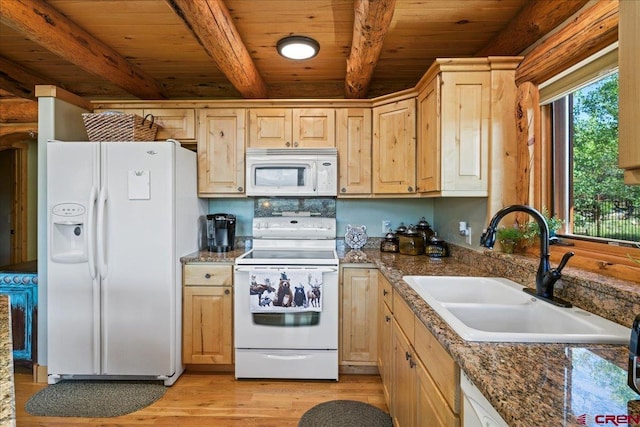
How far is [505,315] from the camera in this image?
135 centimetres

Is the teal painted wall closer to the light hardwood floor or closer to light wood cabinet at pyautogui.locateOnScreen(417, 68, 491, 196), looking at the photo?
light wood cabinet at pyautogui.locateOnScreen(417, 68, 491, 196)

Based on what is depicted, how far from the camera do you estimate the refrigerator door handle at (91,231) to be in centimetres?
220

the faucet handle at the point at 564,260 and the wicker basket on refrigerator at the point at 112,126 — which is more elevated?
the wicker basket on refrigerator at the point at 112,126

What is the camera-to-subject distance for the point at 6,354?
0.84 m

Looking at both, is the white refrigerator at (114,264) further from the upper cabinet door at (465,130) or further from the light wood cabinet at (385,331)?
the upper cabinet door at (465,130)

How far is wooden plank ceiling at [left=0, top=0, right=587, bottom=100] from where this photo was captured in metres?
1.83

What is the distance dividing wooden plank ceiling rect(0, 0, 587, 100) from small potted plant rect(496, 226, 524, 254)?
1.13 metres

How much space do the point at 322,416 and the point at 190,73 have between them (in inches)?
116

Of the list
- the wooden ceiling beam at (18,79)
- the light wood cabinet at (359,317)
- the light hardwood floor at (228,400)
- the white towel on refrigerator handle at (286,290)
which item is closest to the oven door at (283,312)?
the white towel on refrigerator handle at (286,290)

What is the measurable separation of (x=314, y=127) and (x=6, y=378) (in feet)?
7.90

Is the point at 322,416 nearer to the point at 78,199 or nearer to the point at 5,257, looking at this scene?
the point at 78,199

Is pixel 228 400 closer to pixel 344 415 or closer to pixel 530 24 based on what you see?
pixel 344 415

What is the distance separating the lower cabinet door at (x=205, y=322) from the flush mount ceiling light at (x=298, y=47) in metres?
1.79

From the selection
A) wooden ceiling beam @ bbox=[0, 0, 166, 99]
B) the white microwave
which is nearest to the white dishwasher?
the white microwave
